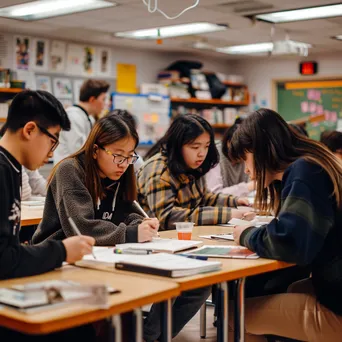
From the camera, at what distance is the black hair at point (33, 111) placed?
2.12 meters

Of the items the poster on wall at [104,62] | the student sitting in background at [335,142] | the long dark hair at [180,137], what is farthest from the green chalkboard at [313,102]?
the long dark hair at [180,137]

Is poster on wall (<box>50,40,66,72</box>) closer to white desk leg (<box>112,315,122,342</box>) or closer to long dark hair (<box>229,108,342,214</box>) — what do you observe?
long dark hair (<box>229,108,342,214</box>)

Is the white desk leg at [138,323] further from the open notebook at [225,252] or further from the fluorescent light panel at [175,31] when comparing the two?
the fluorescent light panel at [175,31]

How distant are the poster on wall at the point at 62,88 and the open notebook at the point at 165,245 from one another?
207 inches

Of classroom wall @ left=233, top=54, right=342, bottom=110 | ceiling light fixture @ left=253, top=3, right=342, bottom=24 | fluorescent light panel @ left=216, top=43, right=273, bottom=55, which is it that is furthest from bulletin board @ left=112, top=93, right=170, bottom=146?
ceiling light fixture @ left=253, top=3, right=342, bottom=24

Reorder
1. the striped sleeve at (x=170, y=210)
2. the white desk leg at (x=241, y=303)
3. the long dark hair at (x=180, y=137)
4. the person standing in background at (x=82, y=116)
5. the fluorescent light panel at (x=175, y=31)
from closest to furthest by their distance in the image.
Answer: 1. the white desk leg at (x=241, y=303)
2. the striped sleeve at (x=170, y=210)
3. the long dark hair at (x=180, y=137)
4. the person standing in background at (x=82, y=116)
5. the fluorescent light panel at (x=175, y=31)

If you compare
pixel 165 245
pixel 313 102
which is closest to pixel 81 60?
pixel 313 102

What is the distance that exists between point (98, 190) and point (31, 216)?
913 mm

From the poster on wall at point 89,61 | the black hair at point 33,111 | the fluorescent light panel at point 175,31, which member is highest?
the fluorescent light panel at point 175,31

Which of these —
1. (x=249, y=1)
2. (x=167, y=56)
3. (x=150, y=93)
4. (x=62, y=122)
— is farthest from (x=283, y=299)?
(x=167, y=56)

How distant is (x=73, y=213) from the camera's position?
104 inches

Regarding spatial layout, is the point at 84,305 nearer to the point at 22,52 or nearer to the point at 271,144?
the point at 271,144

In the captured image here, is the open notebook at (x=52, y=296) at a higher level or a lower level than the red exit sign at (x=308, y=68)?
lower

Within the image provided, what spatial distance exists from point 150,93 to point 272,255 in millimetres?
6404
